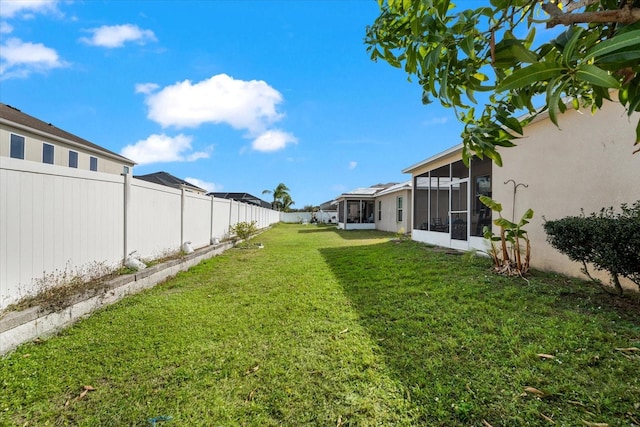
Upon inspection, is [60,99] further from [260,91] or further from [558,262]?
[558,262]

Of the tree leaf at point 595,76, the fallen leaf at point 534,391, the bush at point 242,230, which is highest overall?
the tree leaf at point 595,76

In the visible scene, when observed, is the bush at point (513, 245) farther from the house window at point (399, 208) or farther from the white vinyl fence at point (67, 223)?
the house window at point (399, 208)

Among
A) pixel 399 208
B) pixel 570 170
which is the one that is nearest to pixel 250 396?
pixel 570 170

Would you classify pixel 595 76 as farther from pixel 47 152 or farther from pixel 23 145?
pixel 47 152

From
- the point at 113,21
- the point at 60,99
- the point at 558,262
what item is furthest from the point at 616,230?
the point at 60,99

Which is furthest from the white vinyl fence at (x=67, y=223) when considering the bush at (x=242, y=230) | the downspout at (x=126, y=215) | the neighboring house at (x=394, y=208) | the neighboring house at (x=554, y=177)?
the neighboring house at (x=394, y=208)

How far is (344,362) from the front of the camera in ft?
9.14

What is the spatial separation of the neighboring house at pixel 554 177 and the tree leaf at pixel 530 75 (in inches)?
92.5

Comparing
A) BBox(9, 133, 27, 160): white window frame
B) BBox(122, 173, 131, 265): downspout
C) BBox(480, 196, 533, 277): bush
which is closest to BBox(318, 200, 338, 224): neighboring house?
BBox(9, 133, 27, 160): white window frame

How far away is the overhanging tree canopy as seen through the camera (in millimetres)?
830

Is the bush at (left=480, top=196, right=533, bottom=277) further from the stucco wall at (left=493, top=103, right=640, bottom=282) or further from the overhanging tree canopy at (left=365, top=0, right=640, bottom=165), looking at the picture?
the overhanging tree canopy at (left=365, top=0, right=640, bottom=165)

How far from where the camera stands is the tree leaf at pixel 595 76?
70 centimetres

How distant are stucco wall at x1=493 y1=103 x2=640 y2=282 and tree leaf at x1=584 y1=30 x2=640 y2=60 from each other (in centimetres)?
438

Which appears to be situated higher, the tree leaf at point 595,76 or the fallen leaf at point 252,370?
the tree leaf at point 595,76
